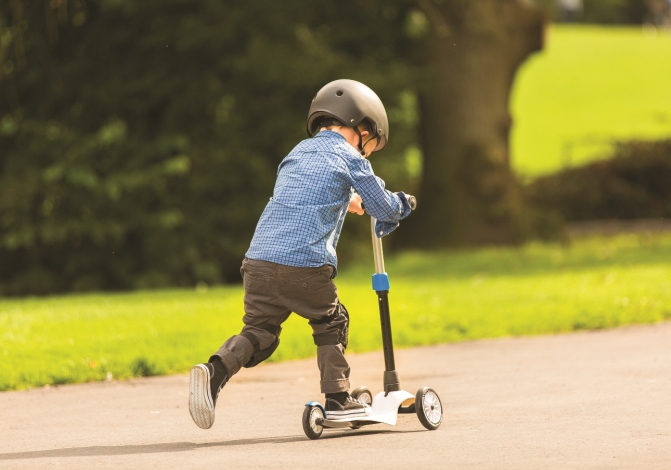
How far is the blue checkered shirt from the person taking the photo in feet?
17.3

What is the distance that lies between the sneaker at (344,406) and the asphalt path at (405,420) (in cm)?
10

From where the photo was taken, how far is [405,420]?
227 inches

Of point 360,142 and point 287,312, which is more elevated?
point 360,142

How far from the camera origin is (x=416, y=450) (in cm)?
486

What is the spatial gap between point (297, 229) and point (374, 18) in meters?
11.6

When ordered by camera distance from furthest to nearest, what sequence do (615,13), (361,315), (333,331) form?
(615,13) → (361,315) → (333,331)

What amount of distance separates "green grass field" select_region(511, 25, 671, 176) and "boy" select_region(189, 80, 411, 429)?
27617 mm

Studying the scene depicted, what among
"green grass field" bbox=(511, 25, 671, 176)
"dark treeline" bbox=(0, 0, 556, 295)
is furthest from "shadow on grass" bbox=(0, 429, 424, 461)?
"green grass field" bbox=(511, 25, 671, 176)

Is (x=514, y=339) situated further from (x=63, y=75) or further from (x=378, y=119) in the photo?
(x=63, y=75)

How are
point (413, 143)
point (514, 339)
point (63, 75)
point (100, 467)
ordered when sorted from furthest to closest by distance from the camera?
1. point (413, 143)
2. point (63, 75)
3. point (514, 339)
4. point (100, 467)

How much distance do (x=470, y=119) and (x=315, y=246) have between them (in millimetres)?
11860

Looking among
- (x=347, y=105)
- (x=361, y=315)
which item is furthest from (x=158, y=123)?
(x=347, y=105)

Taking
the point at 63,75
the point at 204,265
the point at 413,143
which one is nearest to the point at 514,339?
the point at 204,265

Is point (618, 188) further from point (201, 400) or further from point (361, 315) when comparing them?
point (201, 400)
